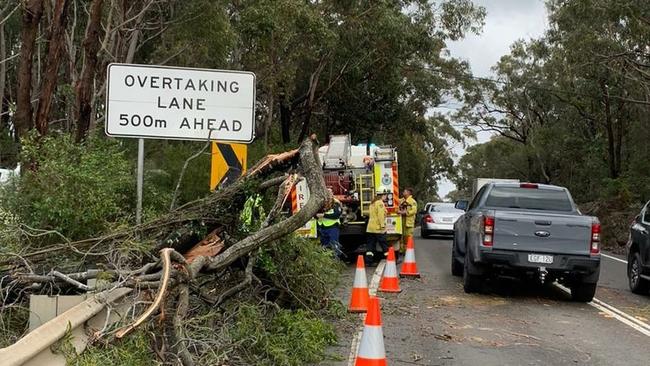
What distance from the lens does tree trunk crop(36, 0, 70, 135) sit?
11.7 m

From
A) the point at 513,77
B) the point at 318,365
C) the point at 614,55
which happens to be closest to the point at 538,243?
the point at 318,365

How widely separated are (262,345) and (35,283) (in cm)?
202

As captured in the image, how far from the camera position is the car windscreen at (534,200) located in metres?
11.9

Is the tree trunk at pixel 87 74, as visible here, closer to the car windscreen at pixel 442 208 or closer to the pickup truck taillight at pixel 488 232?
the pickup truck taillight at pixel 488 232

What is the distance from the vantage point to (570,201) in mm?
11953

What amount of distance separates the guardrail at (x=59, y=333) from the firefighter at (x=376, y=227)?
390 inches

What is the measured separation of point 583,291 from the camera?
36.2ft

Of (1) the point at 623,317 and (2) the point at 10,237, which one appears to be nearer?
(2) the point at 10,237

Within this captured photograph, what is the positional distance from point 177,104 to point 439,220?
21741 mm

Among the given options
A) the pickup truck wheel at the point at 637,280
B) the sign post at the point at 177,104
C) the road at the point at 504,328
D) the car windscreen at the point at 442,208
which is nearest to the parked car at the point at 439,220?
the car windscreen at the point at 442,208

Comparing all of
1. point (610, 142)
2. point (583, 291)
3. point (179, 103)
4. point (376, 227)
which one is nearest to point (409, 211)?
point (376, 227)

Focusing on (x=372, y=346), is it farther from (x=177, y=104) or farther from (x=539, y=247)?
(x=539, y=247)

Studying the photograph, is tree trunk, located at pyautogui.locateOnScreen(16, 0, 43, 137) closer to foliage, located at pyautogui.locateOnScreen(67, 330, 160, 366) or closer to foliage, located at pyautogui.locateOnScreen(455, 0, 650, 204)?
foliage, located at pyautogui.locateOnScreen(67, 330, 160, 366)

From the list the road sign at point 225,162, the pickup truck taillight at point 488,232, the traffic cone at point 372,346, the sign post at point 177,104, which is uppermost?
the sign post at point 177,104
